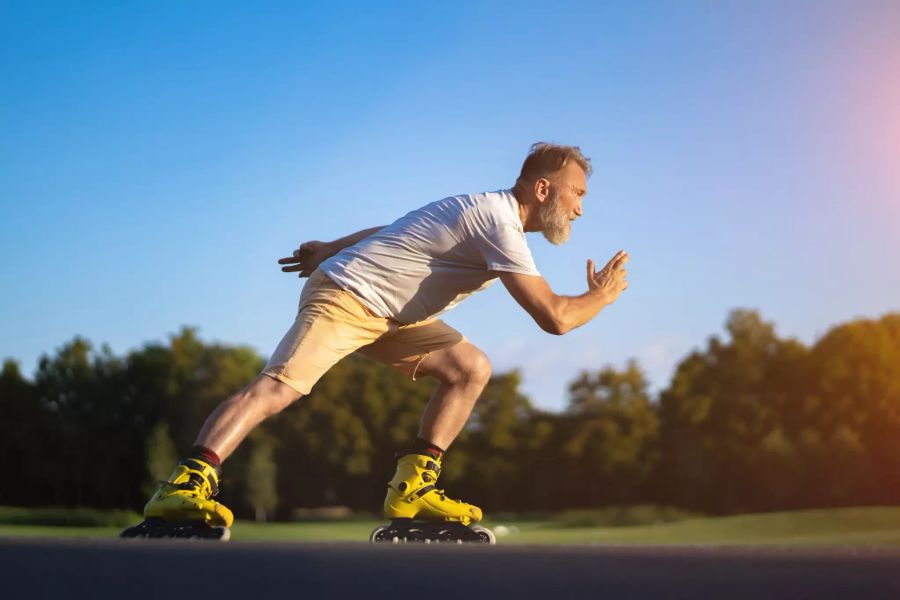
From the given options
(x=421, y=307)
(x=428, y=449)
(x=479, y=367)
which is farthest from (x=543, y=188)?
(x=428, y=449)

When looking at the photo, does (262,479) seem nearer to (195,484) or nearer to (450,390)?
(450,390)

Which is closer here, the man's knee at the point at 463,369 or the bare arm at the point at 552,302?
the bare arm at the point at 552,302

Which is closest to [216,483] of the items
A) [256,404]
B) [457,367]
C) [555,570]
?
[256,404]

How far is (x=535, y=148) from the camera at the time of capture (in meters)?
4.89

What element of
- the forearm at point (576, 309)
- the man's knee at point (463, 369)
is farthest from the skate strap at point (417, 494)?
the forearm at point (576, 309)

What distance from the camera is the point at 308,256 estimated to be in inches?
199

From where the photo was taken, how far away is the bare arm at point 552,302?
4402 millimetres

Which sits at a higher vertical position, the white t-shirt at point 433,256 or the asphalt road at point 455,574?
the white t-shirt at point 433,256

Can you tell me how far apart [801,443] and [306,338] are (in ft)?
80.4

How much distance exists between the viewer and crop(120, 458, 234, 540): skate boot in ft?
12.8

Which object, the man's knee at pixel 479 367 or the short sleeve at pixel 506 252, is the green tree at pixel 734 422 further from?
the short sleeve at pixel 506 252

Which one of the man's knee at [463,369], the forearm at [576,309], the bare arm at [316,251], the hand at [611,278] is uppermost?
the bare arm at [316,251]

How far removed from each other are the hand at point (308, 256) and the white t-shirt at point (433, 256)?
13.3 inches

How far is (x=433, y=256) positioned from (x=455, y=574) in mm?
2886
